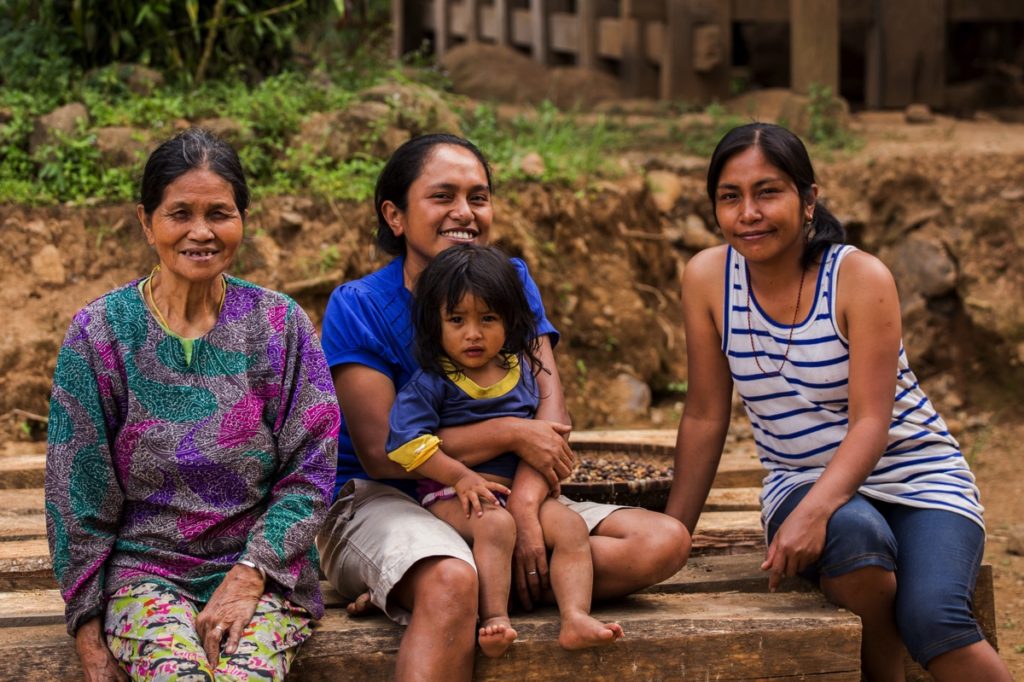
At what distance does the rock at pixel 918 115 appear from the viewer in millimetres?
8039

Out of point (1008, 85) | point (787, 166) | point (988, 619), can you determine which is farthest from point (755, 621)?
point (1008, 85)

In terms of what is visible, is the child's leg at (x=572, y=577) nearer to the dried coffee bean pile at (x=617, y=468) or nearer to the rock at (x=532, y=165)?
the dried coffee bean pile at (x=617, y=468)

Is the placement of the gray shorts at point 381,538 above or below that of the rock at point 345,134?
below

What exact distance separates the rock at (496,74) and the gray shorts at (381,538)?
5899 mm

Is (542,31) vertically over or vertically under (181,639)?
over

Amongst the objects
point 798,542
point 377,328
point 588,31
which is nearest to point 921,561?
point 798,542

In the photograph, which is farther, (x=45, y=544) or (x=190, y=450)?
(x=45, y=544)

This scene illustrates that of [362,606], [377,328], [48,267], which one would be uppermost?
[377,328]

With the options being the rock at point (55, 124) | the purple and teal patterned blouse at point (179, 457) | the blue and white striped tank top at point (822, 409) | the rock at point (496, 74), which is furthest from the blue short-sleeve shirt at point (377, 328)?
the rock at point (496, 74)

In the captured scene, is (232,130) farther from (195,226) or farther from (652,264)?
(195,226)

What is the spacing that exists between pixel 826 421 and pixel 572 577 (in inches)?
30.9

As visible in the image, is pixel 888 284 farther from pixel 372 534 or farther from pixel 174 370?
pixel 174 370

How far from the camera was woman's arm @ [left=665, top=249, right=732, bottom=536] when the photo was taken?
3.33 m

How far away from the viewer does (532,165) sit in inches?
257
